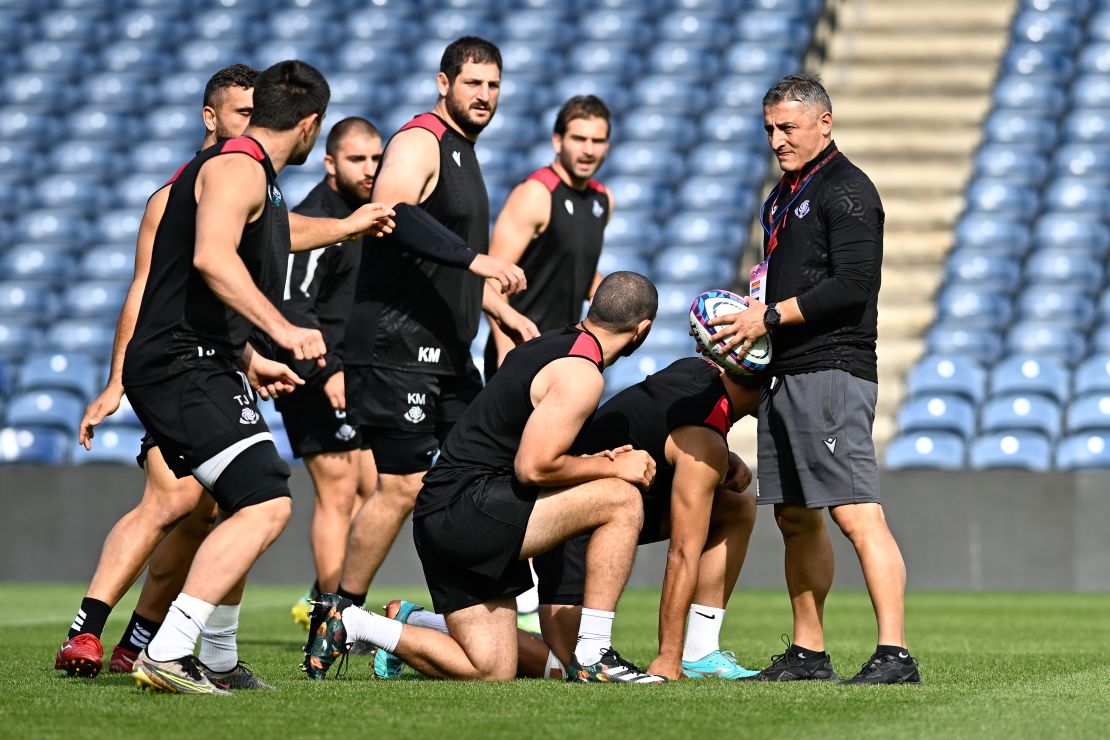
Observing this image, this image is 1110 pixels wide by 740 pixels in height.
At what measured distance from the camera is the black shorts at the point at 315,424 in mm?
7359

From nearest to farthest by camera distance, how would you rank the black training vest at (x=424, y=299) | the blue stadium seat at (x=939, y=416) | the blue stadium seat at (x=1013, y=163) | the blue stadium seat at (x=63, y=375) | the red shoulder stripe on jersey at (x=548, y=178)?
the black training vest at (x=424, y=299) < the red shoulder stripe on jersey at (x=548, y=178) < the blue stadium seat at (x=939, y=416) < the blue stadium seat at (x=63, y=375) < the blue stadium seat at (x=1013, y=163)

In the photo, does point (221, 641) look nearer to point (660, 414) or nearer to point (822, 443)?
point (660, 414)

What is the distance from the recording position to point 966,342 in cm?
1309

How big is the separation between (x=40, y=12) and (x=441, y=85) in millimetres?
13220

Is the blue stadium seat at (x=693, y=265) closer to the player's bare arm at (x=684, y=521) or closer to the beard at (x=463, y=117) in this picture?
the beard at (x=463, y=117)

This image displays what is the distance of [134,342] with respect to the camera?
4.95m

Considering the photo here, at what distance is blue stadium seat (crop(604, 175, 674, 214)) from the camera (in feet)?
49.2

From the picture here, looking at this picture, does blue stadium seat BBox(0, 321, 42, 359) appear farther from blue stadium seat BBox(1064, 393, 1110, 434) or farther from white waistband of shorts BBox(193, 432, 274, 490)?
white waistband of shorts BBox(193, 432, 274, 490)

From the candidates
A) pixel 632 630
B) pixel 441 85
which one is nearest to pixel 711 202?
pixel 632 630

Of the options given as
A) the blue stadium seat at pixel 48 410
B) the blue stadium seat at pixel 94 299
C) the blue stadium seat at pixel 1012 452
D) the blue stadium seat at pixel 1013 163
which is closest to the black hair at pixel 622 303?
the blue stadium seat at pixel 1012 452

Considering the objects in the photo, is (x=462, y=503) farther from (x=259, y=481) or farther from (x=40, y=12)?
(x=40, y=12)

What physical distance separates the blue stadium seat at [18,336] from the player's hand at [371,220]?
352 inches

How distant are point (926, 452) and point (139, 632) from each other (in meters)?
7.54

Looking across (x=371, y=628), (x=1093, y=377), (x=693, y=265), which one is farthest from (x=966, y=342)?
(x=371, y=628)
